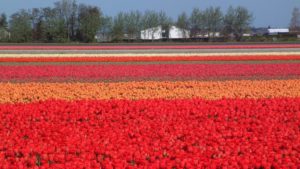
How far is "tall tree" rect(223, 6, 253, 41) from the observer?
83.8 meters

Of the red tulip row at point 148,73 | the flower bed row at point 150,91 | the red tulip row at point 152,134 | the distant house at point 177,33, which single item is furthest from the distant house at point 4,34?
the red tulip row at point 152,134

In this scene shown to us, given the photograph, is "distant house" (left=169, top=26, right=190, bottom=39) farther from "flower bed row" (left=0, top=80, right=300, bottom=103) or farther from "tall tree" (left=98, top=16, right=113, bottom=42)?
"flower bed row" (left=0, top=80, right=300, bottom=103)

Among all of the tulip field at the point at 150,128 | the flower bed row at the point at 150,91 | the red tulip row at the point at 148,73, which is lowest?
the red tulip row at the point at 148,73

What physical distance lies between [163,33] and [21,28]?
25662mm

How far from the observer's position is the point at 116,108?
10352 mm

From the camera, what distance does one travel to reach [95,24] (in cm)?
7269

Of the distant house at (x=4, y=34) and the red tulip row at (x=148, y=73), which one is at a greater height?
the distant house at (x=4, y=34)

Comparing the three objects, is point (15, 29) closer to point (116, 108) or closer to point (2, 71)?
point (2, 71)

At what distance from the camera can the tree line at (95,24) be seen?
71.9 meters

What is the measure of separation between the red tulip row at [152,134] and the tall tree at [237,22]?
73.5 m

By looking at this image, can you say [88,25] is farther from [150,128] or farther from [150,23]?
[150,128]

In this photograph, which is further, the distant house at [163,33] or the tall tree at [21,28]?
the distant house at [163,33]

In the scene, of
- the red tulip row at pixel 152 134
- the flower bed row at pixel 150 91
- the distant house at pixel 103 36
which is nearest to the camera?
the red tulip row at pixel 152 134

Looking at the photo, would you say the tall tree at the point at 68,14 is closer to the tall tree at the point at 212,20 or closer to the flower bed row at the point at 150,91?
the tall tree at the point at 212,20
